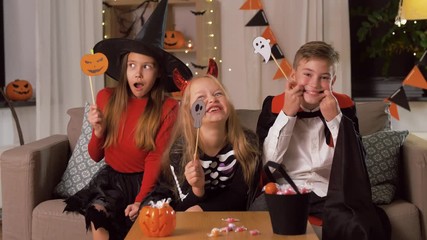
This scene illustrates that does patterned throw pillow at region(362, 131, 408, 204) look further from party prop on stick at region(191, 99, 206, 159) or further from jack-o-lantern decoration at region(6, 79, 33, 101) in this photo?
jack-o-lantern decoration at region(6, 79, 33, 101)

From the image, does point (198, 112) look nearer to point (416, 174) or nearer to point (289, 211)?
point (289, 211)

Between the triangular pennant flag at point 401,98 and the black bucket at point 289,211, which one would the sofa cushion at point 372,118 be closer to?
the triangular pennant flag at point 401,98

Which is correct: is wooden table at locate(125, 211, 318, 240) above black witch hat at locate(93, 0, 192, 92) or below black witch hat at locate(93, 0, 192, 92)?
below

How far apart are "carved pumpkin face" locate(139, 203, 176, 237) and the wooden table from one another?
0.02 metres

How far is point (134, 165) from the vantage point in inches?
123

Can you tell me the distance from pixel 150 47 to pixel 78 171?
2.27 ft

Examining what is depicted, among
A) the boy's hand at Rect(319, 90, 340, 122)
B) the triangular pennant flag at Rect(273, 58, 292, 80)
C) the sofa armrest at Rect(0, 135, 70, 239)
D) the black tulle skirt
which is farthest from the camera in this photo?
the triangular pennant flag at Rect(273, 58, 292, 80)

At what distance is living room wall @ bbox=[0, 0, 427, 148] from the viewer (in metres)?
5.10

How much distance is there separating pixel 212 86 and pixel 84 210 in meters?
0.79

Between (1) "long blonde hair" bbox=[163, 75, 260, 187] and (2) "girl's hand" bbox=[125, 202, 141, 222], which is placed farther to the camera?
(2) "girl's hand" bbox=[125, 202, 141, 222]

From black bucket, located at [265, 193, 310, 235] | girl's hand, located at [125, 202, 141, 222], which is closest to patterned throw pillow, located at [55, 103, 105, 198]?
girl's hand, located at [125, 202, 141, 222]

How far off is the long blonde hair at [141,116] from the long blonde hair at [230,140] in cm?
22

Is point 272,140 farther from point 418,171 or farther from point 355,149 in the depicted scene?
point 418,171

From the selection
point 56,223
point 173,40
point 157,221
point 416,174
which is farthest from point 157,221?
point 173,40
